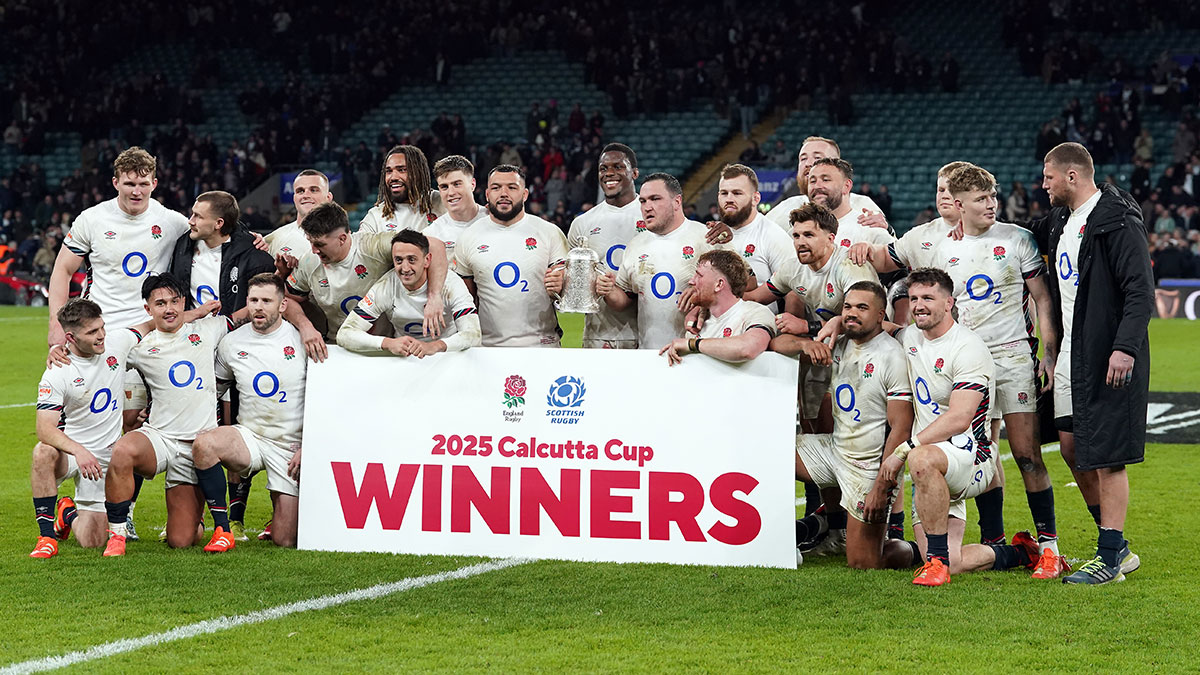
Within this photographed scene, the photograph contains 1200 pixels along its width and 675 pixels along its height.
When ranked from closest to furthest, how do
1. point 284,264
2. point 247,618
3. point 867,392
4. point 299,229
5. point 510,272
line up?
1. point 247,618
2. point 867,392
3. point 510,272
4. point 284,264
5. point 299,229

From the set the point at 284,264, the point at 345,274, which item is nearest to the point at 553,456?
the point at 345,274

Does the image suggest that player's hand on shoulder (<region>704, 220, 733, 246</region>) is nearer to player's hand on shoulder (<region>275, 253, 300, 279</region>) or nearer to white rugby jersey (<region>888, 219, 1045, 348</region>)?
white rugby jersey (<region>888, 219, 1045, 348</region>)

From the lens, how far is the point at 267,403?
7328 mm

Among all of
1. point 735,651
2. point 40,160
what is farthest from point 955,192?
point 40,160

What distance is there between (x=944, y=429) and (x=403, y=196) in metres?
3.47

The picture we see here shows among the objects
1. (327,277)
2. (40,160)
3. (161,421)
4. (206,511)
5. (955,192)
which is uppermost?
(40,160)

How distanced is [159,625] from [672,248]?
3.35m

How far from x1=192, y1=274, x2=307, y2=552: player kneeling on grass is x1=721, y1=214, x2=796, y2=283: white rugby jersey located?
2.45 m

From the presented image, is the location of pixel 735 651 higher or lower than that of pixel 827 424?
lower

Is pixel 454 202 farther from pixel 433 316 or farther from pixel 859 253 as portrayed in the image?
pixel 859 253

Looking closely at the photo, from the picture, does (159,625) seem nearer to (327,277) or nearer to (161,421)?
(161,421)

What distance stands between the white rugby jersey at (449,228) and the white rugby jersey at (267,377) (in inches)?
41.1

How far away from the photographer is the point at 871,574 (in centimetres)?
646

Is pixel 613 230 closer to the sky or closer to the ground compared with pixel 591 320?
closer to the sky
